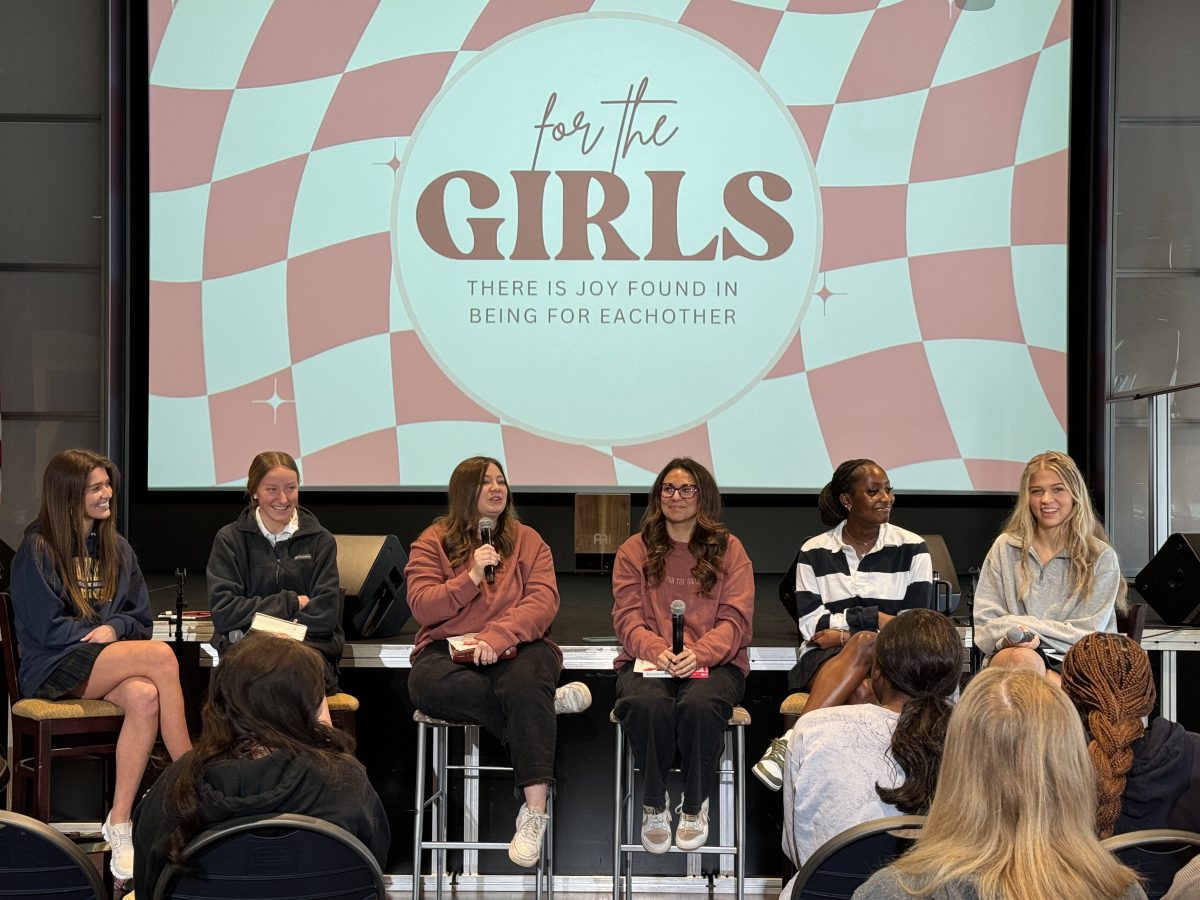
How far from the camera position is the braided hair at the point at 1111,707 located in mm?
2209

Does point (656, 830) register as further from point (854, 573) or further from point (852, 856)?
point (852, 856)

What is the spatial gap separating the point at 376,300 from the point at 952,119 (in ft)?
9.05

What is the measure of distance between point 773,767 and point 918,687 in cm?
71

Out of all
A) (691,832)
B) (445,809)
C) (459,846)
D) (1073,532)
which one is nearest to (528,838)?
(459,846)

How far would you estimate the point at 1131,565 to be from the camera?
6.05m

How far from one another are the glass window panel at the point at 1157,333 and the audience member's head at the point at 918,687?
394 centimetres

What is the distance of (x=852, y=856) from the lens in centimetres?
203

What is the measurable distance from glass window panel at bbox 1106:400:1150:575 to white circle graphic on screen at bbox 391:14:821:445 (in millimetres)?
1709

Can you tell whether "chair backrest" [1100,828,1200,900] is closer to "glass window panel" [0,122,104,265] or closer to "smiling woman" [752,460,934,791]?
"smiling woman" [752,460,934,791]

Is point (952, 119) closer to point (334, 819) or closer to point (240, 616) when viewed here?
point (240, 616)

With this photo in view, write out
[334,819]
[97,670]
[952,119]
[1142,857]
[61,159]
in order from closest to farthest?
[1142,857] < [334,819] < [97,670] < [952,119] < [61,159]

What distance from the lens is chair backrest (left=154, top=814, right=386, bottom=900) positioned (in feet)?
6.45

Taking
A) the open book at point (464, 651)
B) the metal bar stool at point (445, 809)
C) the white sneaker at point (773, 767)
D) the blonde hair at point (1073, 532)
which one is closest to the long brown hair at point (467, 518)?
the open book at point (464, 651)

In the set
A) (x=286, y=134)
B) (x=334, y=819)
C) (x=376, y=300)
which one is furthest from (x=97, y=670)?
(x=286, y=134)
